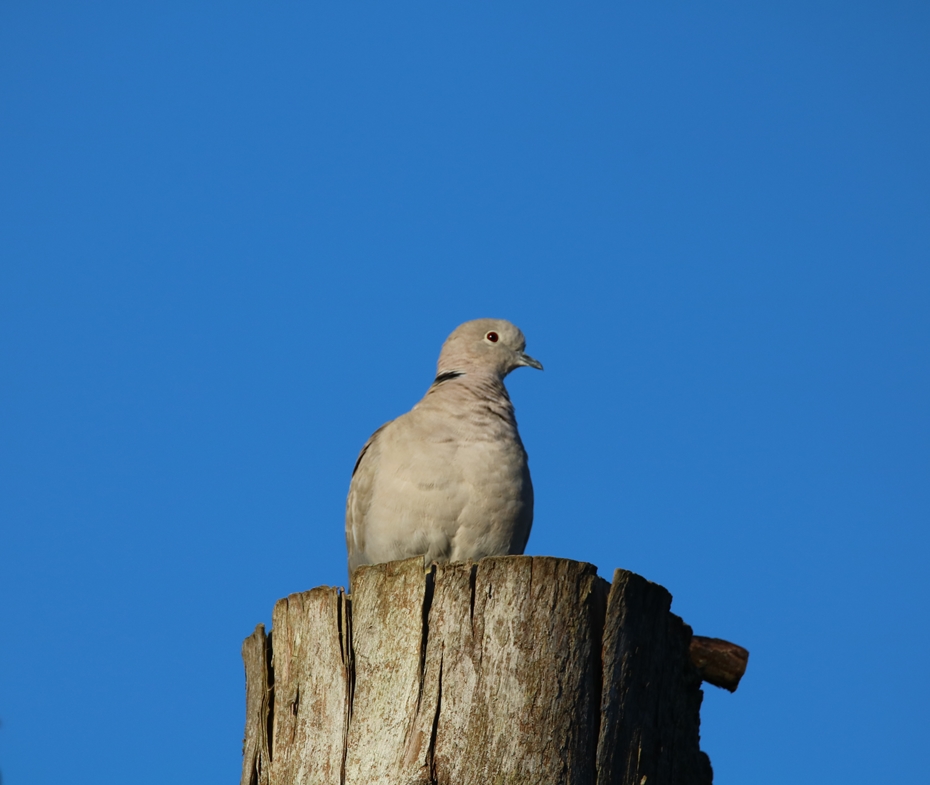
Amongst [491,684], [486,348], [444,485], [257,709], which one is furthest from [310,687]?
[486,348]

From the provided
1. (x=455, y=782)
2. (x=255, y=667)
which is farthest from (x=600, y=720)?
(x=255, y=667)

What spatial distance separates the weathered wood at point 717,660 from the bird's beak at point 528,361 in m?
4.52

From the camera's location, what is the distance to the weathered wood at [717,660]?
5516mm

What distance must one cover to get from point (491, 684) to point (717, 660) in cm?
138

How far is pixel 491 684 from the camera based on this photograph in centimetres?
479

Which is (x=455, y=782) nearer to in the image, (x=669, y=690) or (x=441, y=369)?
(x=669, y=690)

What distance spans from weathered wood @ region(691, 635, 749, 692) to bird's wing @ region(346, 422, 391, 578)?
3.35 metres

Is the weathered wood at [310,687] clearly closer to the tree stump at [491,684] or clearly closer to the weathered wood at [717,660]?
the tree stump at [491,684]

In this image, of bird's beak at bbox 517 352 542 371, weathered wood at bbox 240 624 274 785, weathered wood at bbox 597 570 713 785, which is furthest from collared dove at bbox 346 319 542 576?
weathered wood at bbox 597 570 713 785

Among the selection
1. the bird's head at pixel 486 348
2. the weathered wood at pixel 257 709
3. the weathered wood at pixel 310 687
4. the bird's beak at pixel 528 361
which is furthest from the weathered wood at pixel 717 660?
the bird's beak at pixel 528 361

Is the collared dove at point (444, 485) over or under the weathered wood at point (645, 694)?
over

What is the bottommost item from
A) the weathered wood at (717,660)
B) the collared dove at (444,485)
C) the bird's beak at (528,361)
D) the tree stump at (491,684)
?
the tree stump at (491,684)

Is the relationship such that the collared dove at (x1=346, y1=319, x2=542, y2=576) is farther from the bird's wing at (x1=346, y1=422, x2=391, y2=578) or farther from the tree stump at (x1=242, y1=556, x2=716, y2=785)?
the tree stump at (x1=242, y1=556, x2=716, y2=785)

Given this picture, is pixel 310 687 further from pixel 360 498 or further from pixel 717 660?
pixel 360 498
